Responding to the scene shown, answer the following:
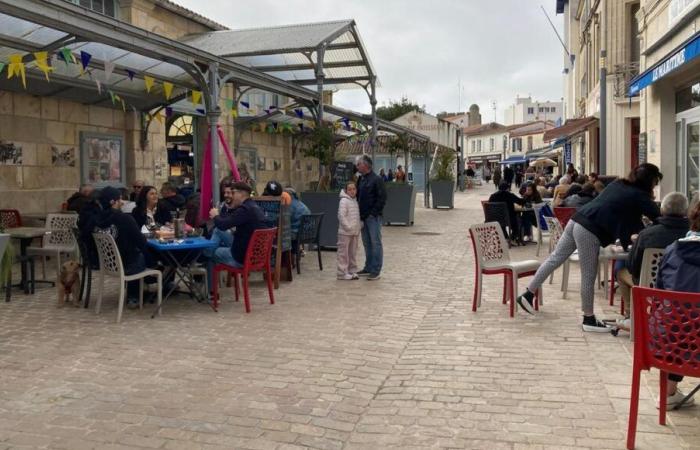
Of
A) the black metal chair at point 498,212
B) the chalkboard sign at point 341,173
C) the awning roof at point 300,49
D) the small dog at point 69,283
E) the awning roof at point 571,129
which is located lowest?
the small dog at point 69,283

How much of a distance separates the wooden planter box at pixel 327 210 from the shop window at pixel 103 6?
5579 millimetres

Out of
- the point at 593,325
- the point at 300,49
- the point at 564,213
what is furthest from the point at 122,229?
the point at 300,49

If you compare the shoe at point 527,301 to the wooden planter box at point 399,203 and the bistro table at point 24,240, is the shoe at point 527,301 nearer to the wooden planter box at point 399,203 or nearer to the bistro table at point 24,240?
the bistro table at point 24,240

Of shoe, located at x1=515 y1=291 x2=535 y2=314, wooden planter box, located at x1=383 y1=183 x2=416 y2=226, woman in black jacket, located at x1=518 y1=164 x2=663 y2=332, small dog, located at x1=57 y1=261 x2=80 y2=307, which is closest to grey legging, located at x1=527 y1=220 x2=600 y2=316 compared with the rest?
woman in black jacket, located at x1=518 y1=164 x2=663 y2=332

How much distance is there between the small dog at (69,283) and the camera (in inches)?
282

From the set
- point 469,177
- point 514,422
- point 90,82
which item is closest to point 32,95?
point 90,82

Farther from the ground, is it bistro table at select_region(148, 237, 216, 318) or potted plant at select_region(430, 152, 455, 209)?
potted plant at select_region(430, 152, 455, 209)

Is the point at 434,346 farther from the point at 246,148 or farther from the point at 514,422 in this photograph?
the point at 246,148

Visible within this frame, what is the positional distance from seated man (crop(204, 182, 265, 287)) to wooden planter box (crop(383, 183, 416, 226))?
9.92 meters

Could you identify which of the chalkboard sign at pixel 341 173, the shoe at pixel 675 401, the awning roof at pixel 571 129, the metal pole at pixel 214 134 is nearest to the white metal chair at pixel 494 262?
the shoe at pixel 675 401

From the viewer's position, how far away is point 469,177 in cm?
4475

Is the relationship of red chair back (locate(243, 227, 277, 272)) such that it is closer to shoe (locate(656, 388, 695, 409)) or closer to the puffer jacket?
the puffer jacket

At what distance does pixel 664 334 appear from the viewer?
3.40 m

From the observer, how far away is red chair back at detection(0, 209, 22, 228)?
9719 mm
